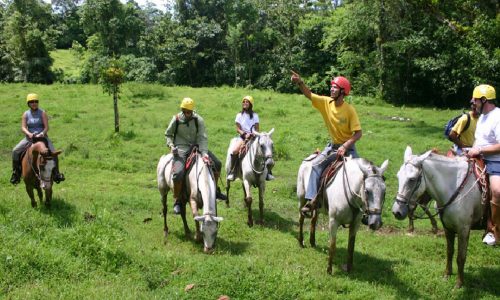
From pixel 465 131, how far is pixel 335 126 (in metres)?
2.62

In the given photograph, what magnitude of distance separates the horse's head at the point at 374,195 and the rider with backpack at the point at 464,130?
2504 mm

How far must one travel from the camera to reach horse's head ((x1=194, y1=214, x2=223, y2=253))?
7.36 m

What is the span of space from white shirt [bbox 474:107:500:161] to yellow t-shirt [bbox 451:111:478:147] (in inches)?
52.0

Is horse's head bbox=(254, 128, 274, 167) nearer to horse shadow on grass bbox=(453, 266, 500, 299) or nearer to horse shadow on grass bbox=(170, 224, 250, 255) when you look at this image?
horse shadow on grass bbox=(170, 224, 250, 255)

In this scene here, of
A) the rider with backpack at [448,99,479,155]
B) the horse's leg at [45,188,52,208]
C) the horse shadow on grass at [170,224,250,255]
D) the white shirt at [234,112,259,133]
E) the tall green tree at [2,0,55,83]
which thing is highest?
the tall green tree at [2,0,55,83]

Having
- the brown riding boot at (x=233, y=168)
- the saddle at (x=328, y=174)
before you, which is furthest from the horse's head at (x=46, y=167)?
Result: the saddle at (x=328, y=174)

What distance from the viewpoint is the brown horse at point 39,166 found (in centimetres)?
910

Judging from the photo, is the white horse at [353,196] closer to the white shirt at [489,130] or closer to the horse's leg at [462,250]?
the horse's leg at [462,250]

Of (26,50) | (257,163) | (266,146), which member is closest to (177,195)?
(257,163)

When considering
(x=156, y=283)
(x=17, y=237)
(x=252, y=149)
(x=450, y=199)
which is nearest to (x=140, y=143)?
(x=252, y=149)

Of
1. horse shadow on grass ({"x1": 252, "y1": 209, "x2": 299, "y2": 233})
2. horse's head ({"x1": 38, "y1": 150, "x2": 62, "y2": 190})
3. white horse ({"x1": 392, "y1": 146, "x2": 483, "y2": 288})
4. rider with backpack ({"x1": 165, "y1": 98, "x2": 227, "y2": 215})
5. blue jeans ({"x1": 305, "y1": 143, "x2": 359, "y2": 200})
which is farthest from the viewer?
horse shadow on grass ({"x1": 252, "y1": 209, "x2": 299, "y2": 233})

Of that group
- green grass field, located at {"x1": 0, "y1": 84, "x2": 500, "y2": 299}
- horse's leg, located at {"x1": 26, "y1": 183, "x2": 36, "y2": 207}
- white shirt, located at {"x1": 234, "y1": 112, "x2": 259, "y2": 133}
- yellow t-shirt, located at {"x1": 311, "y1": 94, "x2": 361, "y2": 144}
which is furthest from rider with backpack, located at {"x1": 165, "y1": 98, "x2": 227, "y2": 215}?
horse's leg, located at {"x1": 26, "y1": 183, "x2": 36, "y2": 207}

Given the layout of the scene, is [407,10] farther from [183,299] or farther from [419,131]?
[183,299]

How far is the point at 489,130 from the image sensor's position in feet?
21.3
